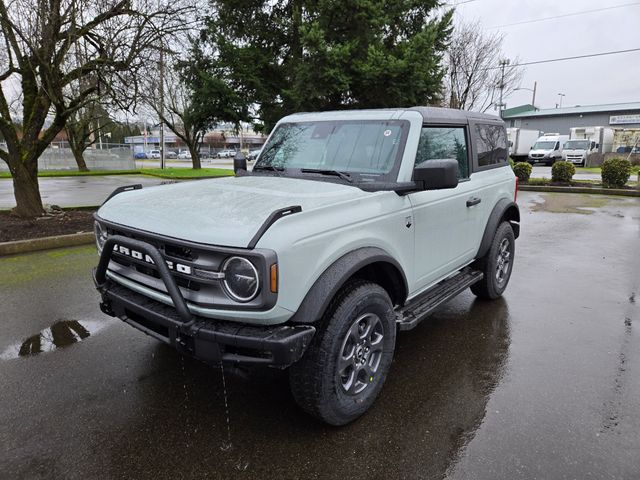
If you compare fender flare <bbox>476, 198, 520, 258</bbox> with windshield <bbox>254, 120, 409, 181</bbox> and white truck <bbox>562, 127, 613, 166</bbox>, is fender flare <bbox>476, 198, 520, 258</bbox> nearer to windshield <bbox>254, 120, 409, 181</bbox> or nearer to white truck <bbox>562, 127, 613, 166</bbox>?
windshield <bbox>254, 120, 409, 181</bbox>

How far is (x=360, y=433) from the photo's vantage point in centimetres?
271

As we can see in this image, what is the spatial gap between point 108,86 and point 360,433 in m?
8.11

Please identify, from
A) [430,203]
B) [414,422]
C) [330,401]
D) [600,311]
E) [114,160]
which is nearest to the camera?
[330,401]

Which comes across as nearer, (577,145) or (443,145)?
(443,145)

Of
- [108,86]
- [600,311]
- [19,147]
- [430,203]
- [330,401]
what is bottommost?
[600,311]

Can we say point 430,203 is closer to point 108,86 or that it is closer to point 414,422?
point 414,422

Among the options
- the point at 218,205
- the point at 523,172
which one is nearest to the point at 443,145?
the point at 218,205

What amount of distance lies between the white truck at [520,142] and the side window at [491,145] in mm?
33021

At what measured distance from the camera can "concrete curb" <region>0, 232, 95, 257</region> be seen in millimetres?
6922

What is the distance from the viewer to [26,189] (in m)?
8.76

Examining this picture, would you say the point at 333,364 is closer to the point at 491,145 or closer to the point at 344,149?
the point at 344,149

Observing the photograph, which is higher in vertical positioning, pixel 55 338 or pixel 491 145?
pixel 491 145

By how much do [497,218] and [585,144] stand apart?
32813 mm

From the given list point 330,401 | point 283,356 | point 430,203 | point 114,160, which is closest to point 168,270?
point 283,356
